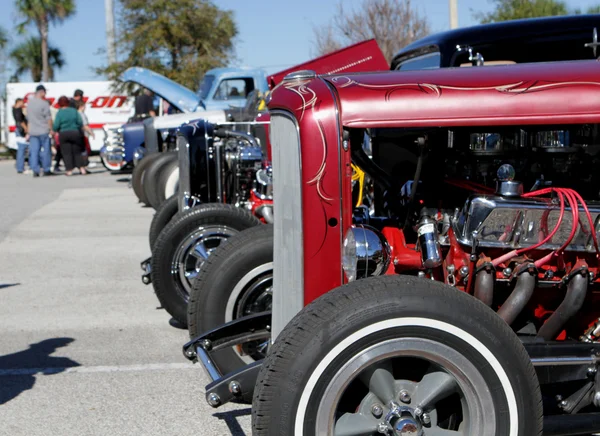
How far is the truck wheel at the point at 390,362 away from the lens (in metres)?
2.62

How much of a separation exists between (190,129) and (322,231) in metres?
3.44

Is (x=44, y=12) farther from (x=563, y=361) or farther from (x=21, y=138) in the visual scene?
(x=563, y=361)

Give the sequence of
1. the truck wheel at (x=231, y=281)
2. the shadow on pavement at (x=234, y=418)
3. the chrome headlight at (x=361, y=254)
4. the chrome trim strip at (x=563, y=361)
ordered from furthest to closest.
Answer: the truck wheel at (x=231, y=281) → the shadow on pavement at (x=234, y=418) → the chrome headlight at (x=361, y=254) → the chrome trim strip at (x=563, y=361)

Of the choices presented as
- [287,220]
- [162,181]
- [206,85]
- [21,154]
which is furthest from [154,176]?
[21,154]

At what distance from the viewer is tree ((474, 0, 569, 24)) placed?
2614cm

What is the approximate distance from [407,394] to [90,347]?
10.0ft

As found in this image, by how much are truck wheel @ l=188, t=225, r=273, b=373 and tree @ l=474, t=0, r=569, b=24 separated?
2329 centimetres

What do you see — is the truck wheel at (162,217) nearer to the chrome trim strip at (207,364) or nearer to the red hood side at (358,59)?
the red hood side at (358,59)

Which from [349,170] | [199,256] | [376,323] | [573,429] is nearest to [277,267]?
[349,170]

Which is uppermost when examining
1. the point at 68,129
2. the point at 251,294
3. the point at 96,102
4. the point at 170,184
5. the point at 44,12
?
the point at 44,12

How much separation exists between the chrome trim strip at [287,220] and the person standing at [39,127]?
50.7ft

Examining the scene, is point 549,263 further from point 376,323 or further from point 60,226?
point 60,226

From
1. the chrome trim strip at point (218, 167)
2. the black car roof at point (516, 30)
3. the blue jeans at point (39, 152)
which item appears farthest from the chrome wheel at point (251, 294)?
the blue jeans at point (39, 152)

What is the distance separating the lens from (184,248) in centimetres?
544
